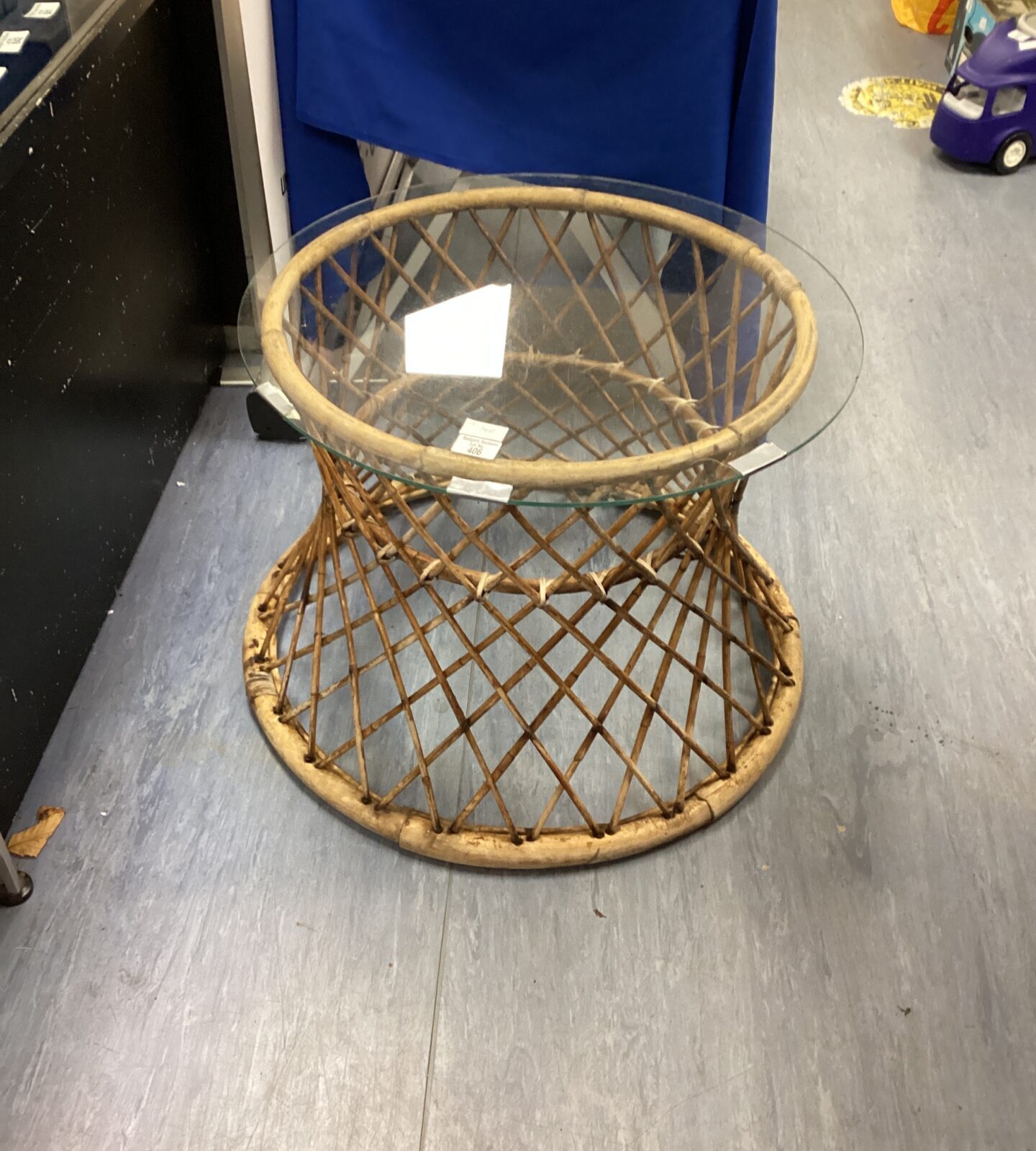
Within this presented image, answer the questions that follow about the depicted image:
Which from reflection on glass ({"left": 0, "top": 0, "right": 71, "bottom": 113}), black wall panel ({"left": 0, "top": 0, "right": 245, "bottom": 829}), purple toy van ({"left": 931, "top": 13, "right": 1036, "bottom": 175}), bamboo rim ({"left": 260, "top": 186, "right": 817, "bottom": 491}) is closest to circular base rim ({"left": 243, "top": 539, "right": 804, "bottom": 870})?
black wall panel ({"left": 0, "top": 0, "right": 245, "bottom": 829})

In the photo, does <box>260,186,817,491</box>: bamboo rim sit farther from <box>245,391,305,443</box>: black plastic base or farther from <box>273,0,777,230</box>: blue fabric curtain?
<box>245,391,305,443</box>: black plastic base

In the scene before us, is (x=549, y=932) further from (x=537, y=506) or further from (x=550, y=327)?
(x=550, y=327)

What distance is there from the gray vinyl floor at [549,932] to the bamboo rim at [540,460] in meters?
0.39

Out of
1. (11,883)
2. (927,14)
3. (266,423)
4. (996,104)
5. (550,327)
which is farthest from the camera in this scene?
(927,14)

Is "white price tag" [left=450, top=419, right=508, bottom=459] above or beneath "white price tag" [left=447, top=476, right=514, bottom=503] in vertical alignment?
beneath

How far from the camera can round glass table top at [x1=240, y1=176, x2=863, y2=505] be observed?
2.57ft

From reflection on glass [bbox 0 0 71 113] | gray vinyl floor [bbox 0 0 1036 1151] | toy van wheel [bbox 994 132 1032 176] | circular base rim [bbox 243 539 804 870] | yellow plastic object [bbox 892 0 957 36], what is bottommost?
gray vinyl floor [bbox 0 0 1036 1151]

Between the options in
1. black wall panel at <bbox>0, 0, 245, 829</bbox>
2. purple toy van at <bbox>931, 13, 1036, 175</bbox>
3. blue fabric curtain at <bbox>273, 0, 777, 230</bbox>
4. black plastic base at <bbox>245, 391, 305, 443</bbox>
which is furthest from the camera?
purple toy van at <bbox>931, 13, 1036, 175</bbox>

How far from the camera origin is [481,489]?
685 mm

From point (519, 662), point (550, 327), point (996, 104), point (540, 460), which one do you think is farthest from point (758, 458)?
point (996, 104)

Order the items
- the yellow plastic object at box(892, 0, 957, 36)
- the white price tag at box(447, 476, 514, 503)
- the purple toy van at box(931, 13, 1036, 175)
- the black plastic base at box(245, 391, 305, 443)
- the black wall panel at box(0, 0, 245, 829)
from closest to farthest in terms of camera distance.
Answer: the white price tag at box(447, 476, 514, 503), the black wall panel at box(0, 0, 245, 829), the black plastic base at box(245, 391, 305, 443), the purple toy van at box(931, 13, 1036, 175), the yellow plastic object at box(892, 0, 957, 36)

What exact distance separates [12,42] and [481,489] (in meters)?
0.62

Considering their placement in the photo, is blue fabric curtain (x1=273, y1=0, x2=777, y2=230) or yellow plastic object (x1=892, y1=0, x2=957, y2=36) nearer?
blue fabric curtain (x1=273, y1=0, x2=777, y2=230)

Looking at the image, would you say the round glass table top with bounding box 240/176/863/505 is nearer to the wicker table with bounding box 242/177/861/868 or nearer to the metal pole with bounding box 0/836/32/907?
the wicker table with bounding box 242/177/861/868
